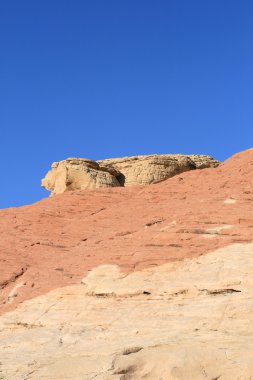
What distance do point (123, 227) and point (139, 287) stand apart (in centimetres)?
486

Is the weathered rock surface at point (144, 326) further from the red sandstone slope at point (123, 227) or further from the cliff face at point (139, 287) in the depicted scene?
the red sandstone slope at point (123, 227)

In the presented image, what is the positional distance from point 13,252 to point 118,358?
368 inches

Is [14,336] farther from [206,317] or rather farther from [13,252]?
[13,252]

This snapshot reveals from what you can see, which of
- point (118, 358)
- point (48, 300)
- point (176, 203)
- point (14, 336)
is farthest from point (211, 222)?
point (118, 358)

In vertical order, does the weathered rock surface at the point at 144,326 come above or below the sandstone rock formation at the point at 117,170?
below

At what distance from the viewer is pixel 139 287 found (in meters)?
11.3

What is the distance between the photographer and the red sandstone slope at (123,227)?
12.9 metres

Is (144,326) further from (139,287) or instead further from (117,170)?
(117,170)

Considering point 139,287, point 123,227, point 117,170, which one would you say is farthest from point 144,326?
point 117,170

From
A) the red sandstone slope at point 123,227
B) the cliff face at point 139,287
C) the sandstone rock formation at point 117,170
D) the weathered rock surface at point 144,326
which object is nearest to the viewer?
the weathered rock surface at point 144,326

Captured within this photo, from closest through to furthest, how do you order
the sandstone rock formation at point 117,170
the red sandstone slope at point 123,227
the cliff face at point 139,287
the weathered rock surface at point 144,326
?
the weathered rock surface at point 144,326, the cliff face at point 139,287, the red sandstone slope at point 123,227, the sandstone rock formation at point 117,170

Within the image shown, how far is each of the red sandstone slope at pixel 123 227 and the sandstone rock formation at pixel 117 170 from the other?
40.7 feet

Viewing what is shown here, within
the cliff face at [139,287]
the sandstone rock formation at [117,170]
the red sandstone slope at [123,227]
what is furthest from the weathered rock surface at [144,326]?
the sandstone rock formation at [117,170]

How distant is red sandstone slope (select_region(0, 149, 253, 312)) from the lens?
1291 cm
